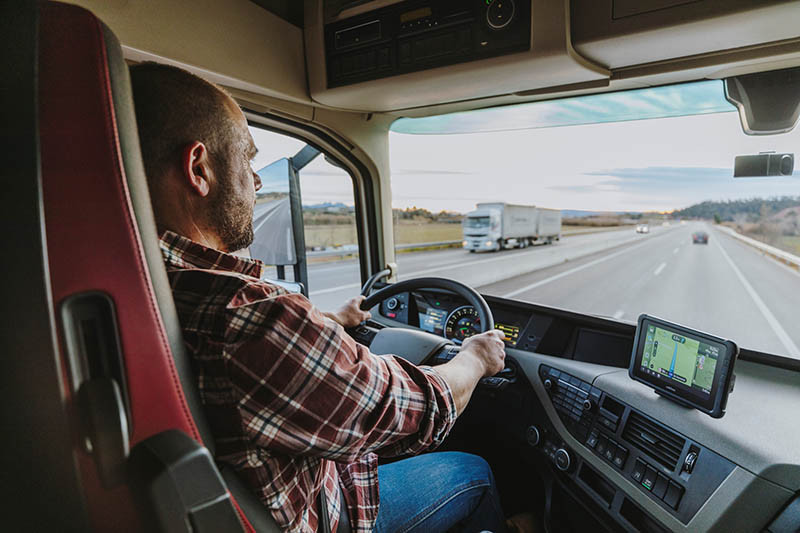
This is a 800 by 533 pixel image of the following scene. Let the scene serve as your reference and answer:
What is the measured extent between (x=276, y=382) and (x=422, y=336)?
1.33 m

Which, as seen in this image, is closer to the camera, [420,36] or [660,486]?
[660,486]

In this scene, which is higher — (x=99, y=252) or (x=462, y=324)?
(x=99, y=252)

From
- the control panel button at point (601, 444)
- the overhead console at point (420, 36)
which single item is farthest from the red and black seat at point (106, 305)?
the control panel button at point (601, 444)

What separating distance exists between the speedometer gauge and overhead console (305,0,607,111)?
1124mm

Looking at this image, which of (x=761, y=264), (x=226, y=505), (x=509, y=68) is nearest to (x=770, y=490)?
(x=761, y=264)

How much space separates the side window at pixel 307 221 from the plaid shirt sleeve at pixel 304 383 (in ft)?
6.04

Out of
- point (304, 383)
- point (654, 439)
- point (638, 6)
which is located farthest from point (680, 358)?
point (304, 383)

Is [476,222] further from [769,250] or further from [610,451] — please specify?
[610,451]

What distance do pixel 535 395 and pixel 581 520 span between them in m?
0.54

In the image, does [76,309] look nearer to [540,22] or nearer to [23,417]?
[23,417]

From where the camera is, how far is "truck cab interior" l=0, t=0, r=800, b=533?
2.10 feet

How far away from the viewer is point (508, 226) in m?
3.21

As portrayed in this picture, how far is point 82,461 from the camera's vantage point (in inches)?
25.8

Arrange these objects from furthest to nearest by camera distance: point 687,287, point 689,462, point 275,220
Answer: point 275,220
point 687,287
point 689,462
